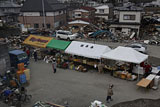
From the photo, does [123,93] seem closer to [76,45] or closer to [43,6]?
[76,45]

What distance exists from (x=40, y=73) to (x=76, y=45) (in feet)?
16.6

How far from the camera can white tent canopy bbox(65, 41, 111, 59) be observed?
17.2m

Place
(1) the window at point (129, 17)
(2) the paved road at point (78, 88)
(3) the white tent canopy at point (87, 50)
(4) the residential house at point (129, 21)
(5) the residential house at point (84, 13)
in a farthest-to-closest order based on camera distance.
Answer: (5) the residential house at point (84, 13) → (1) the window at point (129, 17) → (4) the residential house at point (129, 21) → (3) the white tent canopy at point (87, 50) → (2) the paved road at point (78, 88)

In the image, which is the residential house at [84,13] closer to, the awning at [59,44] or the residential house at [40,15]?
the residential house at [40,15]

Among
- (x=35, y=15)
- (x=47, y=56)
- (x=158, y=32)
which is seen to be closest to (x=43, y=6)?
(x=35, y=15)

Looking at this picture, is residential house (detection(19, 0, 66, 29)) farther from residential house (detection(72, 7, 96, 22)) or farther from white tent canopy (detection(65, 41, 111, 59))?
white tent canopy (detection(65, 41, 111, 59))

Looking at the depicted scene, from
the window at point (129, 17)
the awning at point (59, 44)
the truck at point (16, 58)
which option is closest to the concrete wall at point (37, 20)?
the window at point (129, 17)

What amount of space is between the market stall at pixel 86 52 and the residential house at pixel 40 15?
23695mm

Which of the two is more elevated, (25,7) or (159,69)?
(25,7)

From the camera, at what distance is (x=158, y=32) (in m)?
34.8

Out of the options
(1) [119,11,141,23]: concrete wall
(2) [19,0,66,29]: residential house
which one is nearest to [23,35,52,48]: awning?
(1) [119,11,141,23]: concrete wall

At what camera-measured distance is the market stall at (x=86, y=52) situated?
17.3 meters

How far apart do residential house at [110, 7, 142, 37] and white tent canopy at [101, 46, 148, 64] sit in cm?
1690

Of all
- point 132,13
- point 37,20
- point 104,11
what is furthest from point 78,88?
point 104,11
